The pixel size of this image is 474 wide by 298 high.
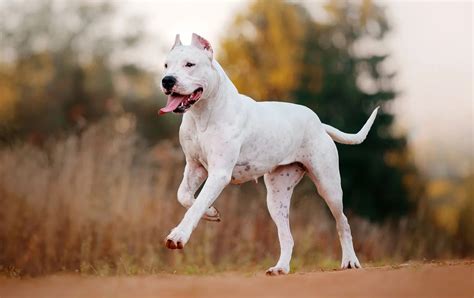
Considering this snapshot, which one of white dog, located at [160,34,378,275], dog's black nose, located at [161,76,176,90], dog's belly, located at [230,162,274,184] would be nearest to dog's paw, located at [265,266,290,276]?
white dog, located at [160,34,378,275]

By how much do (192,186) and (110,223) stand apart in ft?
11.8

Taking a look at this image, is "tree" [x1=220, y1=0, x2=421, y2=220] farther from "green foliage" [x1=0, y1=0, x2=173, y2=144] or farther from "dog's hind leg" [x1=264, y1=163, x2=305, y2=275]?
"dog's hind leg" [x1=264, y1=163, x2=305, y2=275]

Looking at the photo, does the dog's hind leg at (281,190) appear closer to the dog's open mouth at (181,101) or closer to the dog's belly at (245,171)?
the dog's belly at (245,171)

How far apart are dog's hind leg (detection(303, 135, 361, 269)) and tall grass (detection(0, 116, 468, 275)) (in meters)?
1.96

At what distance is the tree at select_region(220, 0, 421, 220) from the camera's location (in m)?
21.0

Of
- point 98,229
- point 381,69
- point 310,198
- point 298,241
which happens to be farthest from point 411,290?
point 381,69

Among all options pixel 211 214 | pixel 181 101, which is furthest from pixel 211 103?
pixel 211 214

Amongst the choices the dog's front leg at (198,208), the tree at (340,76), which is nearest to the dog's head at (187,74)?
the dog's front leg at (198,208)

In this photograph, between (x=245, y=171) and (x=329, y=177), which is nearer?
(x=245, y=171)

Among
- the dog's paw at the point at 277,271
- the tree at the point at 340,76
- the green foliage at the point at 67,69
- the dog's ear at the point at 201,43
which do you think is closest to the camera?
the dog's ear at the point at 201,43

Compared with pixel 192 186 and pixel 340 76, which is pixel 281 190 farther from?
pixel 340 76

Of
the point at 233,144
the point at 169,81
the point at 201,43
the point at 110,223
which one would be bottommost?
the point at 110,223

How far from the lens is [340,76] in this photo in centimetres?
2256

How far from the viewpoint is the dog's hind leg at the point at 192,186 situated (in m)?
5.96
